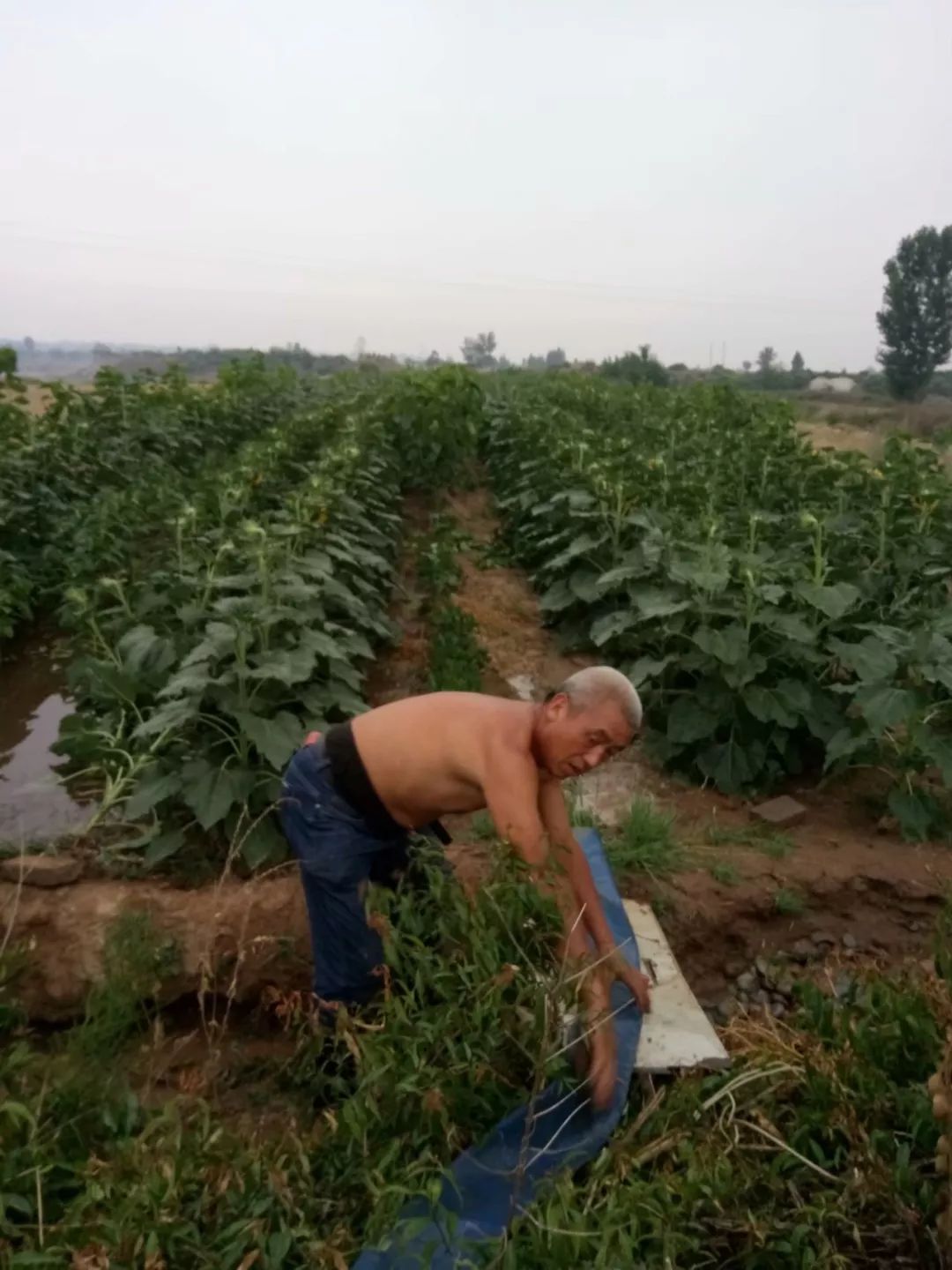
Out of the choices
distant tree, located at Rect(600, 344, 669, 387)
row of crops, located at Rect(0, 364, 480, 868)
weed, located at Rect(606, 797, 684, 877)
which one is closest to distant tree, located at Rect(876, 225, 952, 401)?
distant tree, located at Rect(600, 344, 669, 387)

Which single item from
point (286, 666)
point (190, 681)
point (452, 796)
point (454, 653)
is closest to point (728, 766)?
point (454, 653)

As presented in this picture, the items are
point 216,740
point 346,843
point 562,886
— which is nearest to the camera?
point 562,886

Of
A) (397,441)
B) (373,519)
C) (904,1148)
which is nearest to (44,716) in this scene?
(373,519)

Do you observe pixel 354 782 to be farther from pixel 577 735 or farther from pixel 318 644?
pixel 318 644

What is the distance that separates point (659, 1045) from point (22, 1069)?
1593 millimetres

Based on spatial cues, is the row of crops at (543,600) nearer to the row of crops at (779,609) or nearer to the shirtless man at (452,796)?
the row of crops at (779,609)

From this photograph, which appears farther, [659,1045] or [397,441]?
[397,441]

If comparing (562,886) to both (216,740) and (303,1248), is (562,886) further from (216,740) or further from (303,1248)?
(216,740)

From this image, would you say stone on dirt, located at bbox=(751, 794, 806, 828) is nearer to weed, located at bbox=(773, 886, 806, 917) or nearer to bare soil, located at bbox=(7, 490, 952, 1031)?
bare soil, located at bbox=(7, 490, 952, 1031)

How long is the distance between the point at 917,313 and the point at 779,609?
41738 millimetres

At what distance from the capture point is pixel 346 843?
2.97 metres

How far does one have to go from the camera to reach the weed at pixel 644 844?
3.87 m

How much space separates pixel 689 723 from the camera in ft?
15.7

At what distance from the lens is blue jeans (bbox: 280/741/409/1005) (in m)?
2.95
